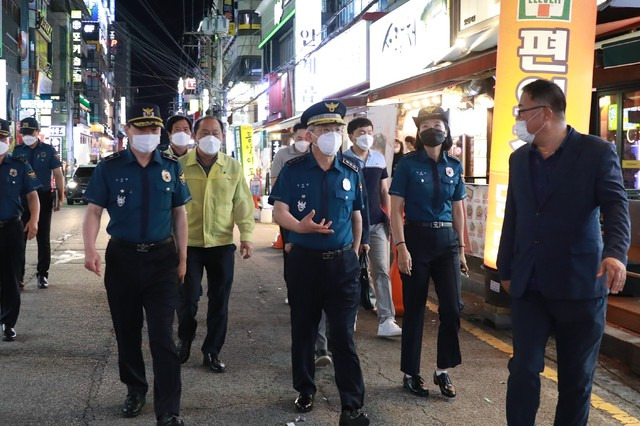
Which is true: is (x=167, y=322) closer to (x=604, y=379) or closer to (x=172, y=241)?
(x=172, y=241)

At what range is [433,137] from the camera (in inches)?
223

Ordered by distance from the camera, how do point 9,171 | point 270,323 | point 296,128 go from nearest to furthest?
1. point 9,171
2. point 270,323
3. point 296,128

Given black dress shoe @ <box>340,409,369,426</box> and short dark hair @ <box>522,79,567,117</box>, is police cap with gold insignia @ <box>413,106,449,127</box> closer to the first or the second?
short dark hair @ <box>522,79,567,117</box>

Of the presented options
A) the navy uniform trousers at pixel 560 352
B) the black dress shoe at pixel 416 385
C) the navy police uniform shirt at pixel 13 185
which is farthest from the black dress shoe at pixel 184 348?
the navy uniform trousers at pixel 560 352

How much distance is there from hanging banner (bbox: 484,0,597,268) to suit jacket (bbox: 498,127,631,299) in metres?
3.77

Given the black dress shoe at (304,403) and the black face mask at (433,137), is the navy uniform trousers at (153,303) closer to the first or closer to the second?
the black dress shoe at (304,403)

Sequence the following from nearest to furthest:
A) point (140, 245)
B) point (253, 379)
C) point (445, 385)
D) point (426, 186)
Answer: point (140, 245), point (445, 385), point (426, 186), point (253, 379)

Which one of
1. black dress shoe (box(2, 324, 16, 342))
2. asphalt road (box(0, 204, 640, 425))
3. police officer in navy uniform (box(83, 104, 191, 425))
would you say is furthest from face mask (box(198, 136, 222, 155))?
black dress shoe (box(2, 324, 16, 342))

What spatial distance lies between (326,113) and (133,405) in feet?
7.78

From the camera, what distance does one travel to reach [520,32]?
768 cm

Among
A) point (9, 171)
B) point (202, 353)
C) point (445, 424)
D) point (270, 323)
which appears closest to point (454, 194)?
point (445, 424)

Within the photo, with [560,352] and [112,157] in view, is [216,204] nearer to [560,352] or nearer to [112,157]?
[112,157]

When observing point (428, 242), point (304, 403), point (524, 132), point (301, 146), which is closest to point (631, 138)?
point (301, 146)

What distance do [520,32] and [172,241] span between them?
4.48 m
